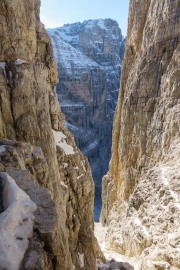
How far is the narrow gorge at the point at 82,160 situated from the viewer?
6.20 metres

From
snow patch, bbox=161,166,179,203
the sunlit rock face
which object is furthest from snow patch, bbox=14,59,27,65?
the sunlit rock face

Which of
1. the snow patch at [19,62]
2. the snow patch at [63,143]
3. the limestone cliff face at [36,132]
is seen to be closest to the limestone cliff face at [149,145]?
the limestone cliff face at [36,132]

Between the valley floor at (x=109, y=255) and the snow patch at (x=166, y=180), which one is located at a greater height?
the snow patch at (x=166, y=180)

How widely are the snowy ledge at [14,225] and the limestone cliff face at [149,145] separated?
12749mm

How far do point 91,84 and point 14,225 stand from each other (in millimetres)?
88765

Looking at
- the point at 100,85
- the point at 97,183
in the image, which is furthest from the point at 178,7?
the point at 100,85

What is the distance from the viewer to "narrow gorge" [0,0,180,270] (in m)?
6.20

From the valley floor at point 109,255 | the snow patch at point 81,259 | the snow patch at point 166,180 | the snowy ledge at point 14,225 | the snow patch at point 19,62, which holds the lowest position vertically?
the valley floor at point 109,255

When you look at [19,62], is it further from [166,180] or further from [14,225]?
[166,180]

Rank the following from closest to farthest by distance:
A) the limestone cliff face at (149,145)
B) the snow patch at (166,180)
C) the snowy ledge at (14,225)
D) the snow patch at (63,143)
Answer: the snowy ledge at (14,225), the snow patch at (63,143), the limestone cliff face at (149,145), the snow patch at (166,180)

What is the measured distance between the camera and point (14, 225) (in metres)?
5.58

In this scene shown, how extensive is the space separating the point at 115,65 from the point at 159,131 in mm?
85940

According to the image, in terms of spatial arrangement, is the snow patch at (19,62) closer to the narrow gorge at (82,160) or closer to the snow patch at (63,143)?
the narrow gorge at (82,160)

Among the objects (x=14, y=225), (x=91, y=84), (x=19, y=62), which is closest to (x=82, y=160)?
(x=19, y=62)
